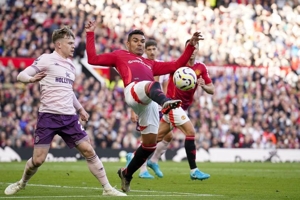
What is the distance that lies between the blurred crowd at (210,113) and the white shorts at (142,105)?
49.1 ft

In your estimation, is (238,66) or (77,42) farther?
(238,66)

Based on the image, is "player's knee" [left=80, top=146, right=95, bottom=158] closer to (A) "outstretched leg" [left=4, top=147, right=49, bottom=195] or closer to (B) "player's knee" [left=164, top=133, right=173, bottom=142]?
(A) "outstretched leg" [left=4, top=147, right=49, bottom=195]

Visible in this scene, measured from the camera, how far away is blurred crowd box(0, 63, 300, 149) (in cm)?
2614

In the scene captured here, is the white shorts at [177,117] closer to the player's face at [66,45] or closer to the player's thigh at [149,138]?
the player's thigh at [149,138]

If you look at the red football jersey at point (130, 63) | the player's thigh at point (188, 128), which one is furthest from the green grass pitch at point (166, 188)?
the red football jersey at point (130, 63)

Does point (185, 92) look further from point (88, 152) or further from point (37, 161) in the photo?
point (37, 161)

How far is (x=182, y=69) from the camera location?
35.1 ft

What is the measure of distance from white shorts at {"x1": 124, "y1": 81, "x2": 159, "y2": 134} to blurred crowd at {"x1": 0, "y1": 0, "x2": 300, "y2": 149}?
48.8 ft

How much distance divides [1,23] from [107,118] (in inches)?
228

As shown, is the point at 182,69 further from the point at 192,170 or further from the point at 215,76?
the point at 215,76

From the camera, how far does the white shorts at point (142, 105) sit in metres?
9.84

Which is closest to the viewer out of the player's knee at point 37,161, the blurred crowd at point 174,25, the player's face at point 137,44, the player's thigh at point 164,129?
the player's knee at point 37,161

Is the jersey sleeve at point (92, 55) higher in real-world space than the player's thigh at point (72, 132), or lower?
higher

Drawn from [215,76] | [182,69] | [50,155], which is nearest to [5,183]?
[182,69]
